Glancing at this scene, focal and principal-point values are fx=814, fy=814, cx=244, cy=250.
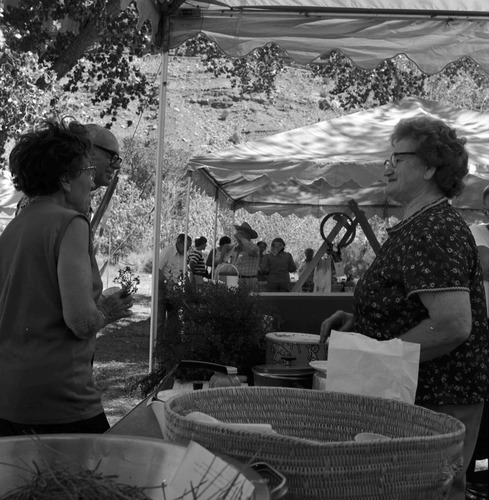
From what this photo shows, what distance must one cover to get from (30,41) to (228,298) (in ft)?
29.4

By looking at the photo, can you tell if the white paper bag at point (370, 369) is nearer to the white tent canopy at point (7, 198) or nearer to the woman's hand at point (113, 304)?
the woman's hand at point (113, 304)

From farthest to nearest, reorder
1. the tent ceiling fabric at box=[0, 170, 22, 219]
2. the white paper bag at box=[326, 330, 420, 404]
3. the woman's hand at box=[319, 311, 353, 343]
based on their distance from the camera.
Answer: the tent ceiling fabric at box=[0, 170, 22, 219], the woman's hand at box=[319, 311, 353, 343], the white paper bag at box=[326, 330, 420, 404]

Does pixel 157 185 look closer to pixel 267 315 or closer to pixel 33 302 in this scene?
pixel 267 315

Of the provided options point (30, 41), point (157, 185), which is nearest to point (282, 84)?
point (30, 41)

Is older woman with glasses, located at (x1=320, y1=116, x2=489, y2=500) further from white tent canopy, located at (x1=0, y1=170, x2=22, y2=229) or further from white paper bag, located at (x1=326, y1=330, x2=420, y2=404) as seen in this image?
white tent canopy, located at (x1=0, y1=170, x2=22, y2=229)

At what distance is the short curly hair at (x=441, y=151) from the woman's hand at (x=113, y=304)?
3.29ft

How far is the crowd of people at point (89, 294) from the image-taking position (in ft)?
7.09

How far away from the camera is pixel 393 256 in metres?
2.27

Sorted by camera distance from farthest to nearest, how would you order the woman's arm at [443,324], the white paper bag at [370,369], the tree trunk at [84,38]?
the tree trunk at [84,38]
the woman's arm at [443,324]
the white paper bag at [370,369]

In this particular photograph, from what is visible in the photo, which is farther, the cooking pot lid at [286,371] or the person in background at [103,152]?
the person in background at [103,152]

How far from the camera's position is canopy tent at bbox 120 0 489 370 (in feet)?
14.7

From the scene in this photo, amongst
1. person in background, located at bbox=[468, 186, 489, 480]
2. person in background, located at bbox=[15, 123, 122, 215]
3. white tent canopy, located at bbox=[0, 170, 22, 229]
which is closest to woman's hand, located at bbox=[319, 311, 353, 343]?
person in background, located at bbox=[15, 123, 122, 215]

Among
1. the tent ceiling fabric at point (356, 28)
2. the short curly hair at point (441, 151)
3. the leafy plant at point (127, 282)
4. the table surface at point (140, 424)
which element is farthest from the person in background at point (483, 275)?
the table surface at point (140, 424)

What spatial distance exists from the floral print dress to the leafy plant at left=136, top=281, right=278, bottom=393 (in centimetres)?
87
